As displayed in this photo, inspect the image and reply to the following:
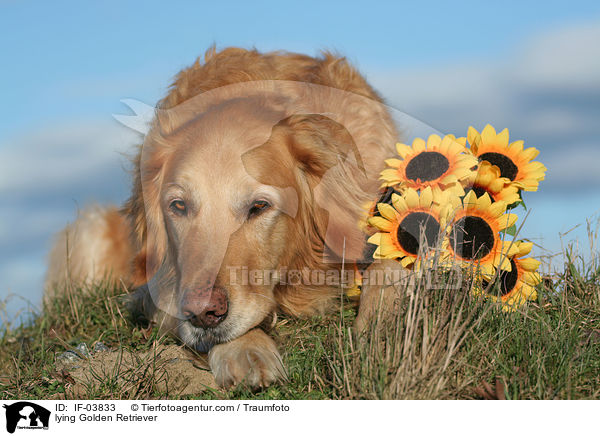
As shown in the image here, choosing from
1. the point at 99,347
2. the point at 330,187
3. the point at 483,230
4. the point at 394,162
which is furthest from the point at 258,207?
the point at 99,347

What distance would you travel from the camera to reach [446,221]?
366cm

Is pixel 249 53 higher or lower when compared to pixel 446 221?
higher

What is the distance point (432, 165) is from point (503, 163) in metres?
0.56

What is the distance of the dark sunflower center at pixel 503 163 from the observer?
421cm

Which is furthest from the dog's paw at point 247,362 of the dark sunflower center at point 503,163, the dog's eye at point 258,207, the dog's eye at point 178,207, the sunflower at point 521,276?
the dark sunflower center at point 503,163

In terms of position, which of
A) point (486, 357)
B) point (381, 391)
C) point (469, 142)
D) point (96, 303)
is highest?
point (469, 142)

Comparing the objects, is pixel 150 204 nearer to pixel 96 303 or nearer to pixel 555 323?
pixel 96 303

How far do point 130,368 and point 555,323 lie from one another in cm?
239

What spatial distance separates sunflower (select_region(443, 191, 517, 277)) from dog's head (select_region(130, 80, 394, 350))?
25.6 inches

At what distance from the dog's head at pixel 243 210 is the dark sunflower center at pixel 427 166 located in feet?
0.99

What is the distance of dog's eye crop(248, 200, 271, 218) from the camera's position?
360 centimetres

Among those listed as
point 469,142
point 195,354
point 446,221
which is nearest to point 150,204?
point 195,354
